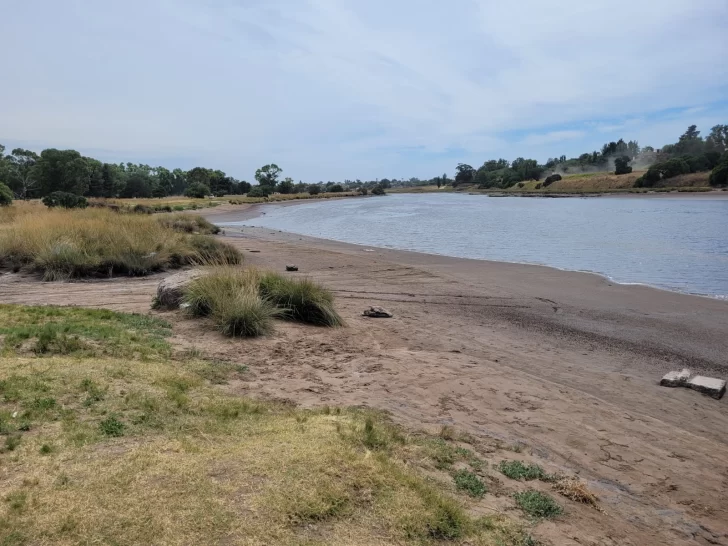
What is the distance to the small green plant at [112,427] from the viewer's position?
4.23m

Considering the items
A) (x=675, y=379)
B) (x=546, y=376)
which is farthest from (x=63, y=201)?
(x=675, y=379)

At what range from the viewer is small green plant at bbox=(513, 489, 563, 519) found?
3.96 meters

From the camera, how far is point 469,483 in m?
4.22

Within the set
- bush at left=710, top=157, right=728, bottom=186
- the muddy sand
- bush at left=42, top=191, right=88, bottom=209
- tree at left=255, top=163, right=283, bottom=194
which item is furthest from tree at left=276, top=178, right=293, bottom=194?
the muddy sand

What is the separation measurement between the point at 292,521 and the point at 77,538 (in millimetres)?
1165

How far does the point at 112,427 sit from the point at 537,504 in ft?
11.0

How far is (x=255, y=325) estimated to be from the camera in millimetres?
8273

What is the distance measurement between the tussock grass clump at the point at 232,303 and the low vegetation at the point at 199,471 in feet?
8.86

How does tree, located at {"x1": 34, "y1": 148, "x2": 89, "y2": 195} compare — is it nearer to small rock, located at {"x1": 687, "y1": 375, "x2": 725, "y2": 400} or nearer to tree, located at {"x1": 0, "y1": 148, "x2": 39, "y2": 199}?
tree, located at {"x1": 0, "y1": 148, "x2": 39, "y2": 199}

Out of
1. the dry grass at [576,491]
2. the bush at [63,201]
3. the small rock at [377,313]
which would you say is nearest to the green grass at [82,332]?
the small rock at [377,313]

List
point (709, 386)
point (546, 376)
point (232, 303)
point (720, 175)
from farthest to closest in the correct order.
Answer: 1. point (720, 175)
2. point (232, 303)
3. point (546, 376)
4. point (709, 386)

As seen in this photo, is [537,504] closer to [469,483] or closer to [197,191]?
[469,483]

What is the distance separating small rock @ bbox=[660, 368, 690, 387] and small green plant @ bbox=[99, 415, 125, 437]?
6777 mm

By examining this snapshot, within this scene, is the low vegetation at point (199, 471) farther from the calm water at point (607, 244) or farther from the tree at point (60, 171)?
the tree at point (60, 171)
